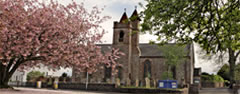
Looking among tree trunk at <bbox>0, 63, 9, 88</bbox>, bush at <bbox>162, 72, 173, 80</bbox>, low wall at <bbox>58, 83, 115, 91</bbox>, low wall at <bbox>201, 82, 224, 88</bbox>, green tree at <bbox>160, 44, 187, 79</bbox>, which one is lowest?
low wall at <bbox>201, 82, 224, 88</bbox>

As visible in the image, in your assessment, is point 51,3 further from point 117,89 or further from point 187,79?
point 187,79

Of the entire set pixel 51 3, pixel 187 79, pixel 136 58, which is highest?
pixel 51 3

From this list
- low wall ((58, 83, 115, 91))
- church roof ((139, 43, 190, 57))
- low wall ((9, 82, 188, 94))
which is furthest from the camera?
church roof ((139, 43, 190, 57))

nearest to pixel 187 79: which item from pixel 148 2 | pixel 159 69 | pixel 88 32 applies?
pixel 159 69

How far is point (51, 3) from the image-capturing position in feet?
61.4

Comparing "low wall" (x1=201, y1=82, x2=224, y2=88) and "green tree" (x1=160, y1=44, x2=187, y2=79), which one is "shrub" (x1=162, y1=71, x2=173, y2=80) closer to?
"green tree" (x1=160, y1=44, x2=187, y2=79)

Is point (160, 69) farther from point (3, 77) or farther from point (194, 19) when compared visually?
point (194, 19)

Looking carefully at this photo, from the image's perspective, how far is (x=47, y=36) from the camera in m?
17.4

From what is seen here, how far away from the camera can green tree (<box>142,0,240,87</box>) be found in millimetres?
9891

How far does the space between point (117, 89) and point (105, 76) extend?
995 inches

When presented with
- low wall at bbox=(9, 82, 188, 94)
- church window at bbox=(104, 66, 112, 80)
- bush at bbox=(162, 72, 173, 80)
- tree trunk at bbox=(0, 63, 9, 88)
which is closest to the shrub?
bush at bbox=(162, 72, 173, 80)

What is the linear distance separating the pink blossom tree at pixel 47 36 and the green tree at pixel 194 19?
8544 mm

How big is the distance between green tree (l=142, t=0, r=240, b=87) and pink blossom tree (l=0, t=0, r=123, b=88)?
8544 millimetres

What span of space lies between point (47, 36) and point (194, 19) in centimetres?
1102
